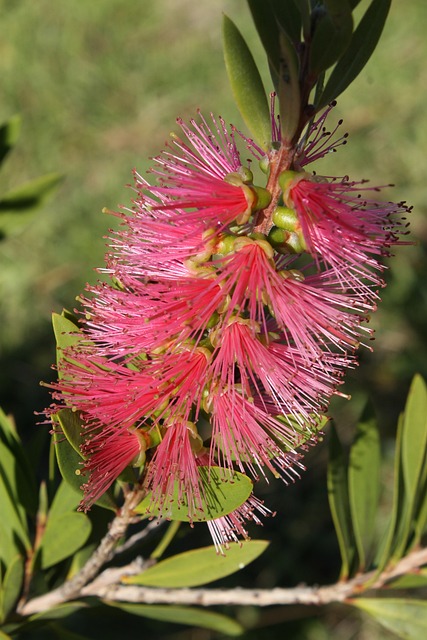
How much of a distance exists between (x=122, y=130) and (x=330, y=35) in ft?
12.3

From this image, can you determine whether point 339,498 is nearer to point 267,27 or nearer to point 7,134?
point 267,27

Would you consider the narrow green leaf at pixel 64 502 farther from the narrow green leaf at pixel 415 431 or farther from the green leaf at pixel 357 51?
the green leaf at pixel 357 51

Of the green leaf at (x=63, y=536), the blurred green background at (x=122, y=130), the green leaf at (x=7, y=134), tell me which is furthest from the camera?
the blurred green background at (x=122, y=130)

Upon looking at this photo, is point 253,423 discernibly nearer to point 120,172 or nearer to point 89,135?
point 120,172

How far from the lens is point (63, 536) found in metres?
1.40

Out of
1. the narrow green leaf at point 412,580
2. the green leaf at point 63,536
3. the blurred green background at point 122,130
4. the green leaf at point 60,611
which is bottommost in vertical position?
the green leaf at point 60,611

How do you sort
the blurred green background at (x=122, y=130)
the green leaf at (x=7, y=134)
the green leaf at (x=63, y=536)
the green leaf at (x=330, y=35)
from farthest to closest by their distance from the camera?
the blurred green background at (x=122, y=130)
the green leaf at (x=7, y=134)
the green leaf at (x=63, y=536)
the green leaf at (x=330, y=35)

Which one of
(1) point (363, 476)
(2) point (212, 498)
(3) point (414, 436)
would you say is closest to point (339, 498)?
(1) point (363, 476)

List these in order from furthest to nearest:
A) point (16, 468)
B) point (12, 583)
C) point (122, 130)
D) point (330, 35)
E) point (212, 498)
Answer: point (122, 130) < point (16, 468) < point (12, 583) < point (212, 498) < point (330, 35)

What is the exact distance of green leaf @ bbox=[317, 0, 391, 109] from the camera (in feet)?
3.62

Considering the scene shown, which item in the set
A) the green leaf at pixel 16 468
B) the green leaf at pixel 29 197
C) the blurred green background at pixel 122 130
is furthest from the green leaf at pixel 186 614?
the blurred green background at pixel 122 130

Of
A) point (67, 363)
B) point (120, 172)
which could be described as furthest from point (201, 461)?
point (120, 172)

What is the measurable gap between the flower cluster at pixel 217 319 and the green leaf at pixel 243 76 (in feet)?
0.27

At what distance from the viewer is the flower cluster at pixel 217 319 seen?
3.84 feet
